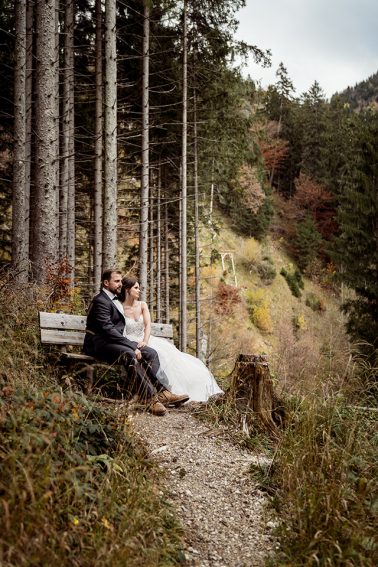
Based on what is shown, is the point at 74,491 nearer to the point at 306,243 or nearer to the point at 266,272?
the point at 266,272

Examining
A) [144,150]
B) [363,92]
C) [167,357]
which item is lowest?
[167,357]

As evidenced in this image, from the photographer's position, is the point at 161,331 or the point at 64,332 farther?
the point at 161,331

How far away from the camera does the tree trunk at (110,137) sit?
9.35m

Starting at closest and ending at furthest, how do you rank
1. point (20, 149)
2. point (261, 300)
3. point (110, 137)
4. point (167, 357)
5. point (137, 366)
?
point (137, 366) → point (167, 357) → point (110, 137) → point (20, 149) → point (261, 300)

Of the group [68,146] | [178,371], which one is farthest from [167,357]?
[68,146]

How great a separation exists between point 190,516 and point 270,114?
54656 mm

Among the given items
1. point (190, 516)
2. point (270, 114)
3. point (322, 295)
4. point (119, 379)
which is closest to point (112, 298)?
point (119, 379)

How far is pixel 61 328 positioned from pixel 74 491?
405 cm

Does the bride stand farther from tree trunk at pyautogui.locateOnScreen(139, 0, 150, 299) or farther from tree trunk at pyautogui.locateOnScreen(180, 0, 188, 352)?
tree trunk at pyautogui.locateOnScreen(180, 0, 188, 352)

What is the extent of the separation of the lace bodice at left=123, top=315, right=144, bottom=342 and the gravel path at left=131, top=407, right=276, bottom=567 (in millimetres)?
1743

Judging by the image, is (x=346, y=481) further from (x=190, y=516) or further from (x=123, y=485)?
(x=123, y=485)

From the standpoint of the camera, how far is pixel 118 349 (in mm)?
6355

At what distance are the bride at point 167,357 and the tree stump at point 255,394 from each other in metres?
1.38

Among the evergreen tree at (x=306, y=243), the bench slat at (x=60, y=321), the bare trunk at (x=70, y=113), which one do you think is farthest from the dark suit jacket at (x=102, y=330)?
the evergreen tree at (x=306, y=243)
